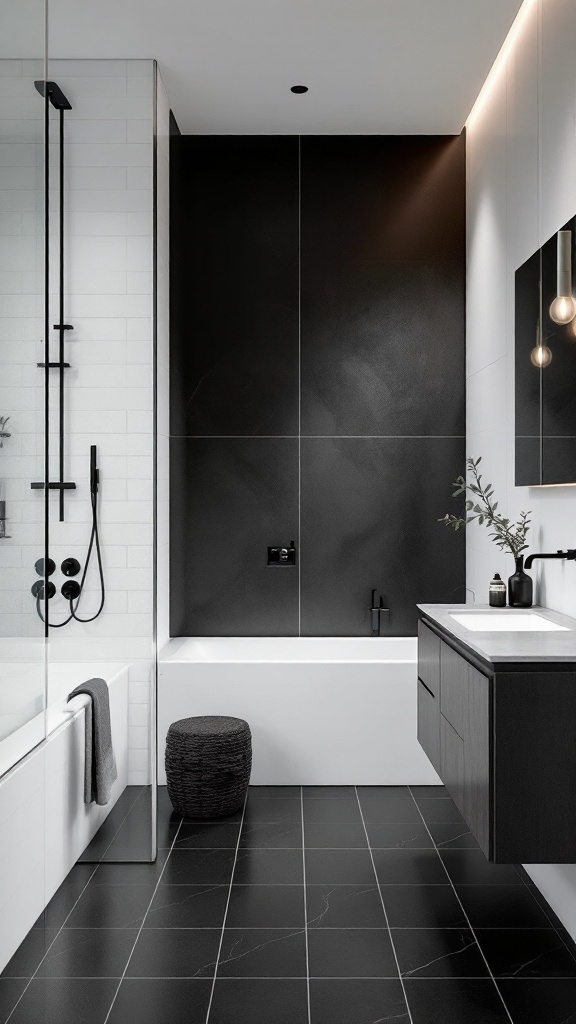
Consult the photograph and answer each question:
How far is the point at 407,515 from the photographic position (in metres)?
4.48

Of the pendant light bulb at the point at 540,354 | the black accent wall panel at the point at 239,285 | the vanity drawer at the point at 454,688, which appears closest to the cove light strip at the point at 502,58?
the black accent wall panel at the point at 239,285

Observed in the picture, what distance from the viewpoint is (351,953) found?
2.41 m

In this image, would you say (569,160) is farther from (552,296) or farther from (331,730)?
(331,730)

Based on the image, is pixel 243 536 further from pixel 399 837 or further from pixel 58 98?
pixel 58 98

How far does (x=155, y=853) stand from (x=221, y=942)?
67cm

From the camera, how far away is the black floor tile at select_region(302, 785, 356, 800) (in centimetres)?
374

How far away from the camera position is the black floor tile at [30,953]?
2316 mm

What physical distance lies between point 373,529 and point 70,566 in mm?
1885

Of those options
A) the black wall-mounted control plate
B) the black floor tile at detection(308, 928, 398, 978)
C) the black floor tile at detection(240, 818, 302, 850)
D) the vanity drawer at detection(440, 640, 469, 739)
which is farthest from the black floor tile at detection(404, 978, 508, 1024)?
the black wall-mounted control plate

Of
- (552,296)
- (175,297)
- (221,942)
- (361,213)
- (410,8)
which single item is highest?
(410,8)

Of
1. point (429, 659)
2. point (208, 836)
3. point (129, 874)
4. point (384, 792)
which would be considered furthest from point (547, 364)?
point (129, 874)

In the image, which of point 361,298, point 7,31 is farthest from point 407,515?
point 7,31

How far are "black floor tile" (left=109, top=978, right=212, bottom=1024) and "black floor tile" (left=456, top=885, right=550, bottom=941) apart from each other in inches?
34.0

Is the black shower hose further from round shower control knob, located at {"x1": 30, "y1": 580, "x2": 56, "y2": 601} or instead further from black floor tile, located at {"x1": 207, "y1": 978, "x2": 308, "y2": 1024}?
black floor tile, located at {"x1": 207, "y1": 978, "x2": 308, "y2": 1024}
